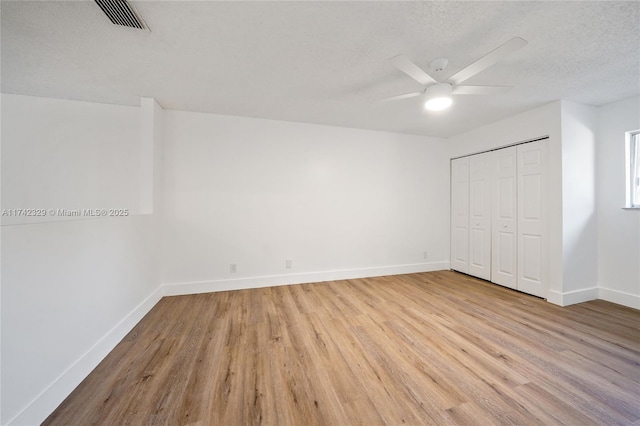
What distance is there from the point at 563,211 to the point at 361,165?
2.61 m

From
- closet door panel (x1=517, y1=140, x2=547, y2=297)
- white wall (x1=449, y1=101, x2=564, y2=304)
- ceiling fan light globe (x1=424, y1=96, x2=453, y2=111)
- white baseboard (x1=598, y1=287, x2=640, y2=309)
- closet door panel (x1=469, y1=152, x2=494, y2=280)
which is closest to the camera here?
ceiling fan light globe (x1=424, y1=96, x2=453, y2=111)

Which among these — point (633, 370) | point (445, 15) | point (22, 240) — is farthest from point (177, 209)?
point (633, 370)

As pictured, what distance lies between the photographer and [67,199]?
2461 millimetres

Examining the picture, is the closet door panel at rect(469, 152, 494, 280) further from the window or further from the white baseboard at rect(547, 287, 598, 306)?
the window

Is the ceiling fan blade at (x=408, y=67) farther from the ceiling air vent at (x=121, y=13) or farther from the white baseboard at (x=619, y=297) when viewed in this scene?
the white baseboard at (x=619, y=297)

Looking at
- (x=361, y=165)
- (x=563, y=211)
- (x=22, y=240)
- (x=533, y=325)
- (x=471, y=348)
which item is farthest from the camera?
(x=361, y=165)

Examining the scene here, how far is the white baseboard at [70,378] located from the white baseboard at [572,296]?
4609mm

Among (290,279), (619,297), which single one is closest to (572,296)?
(619,297)

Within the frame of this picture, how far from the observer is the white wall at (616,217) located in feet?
8.49

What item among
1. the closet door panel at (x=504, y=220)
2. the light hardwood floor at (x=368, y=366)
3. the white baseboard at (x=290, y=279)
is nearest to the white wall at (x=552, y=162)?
the closet door panel at (x=504, y=220)

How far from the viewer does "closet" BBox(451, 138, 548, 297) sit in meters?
2.90

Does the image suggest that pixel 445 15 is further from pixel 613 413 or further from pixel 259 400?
pixel 259 400

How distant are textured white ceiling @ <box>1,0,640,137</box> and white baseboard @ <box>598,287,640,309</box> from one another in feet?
7.66

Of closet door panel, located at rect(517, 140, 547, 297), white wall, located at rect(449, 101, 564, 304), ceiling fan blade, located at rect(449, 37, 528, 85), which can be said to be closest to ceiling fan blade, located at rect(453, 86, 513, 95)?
ceiling fan blade, located at rect(449, 37, 528, 85)
